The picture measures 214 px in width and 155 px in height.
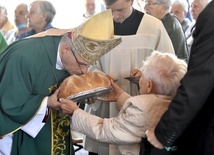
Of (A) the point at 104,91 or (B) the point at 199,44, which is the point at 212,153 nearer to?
(B) the point at 199,44

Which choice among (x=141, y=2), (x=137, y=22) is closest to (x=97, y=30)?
(x=137, y=22)

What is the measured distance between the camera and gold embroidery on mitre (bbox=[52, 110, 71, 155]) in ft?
7.38

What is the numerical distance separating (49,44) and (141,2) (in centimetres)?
214

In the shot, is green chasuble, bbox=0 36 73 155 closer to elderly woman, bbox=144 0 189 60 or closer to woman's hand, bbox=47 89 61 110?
woman's hand, bbox=47 89 61 110

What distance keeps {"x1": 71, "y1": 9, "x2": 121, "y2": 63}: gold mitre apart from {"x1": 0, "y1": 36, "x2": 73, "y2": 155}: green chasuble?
0.65ft

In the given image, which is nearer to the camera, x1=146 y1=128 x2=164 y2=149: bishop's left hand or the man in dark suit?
the man in dark suit

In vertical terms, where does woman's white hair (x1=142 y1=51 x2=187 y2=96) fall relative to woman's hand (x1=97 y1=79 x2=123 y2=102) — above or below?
above

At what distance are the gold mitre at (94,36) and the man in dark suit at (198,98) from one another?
0.63 m

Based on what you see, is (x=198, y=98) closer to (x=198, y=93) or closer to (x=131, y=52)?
(x=198, y=93)

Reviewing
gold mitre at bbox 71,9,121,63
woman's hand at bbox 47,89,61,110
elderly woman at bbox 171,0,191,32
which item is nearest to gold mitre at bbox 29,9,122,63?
gold mitre at bbox 71,9,121,63

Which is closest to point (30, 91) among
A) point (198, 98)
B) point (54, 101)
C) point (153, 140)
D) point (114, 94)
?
point (54, 101)

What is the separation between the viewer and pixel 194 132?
1.69m

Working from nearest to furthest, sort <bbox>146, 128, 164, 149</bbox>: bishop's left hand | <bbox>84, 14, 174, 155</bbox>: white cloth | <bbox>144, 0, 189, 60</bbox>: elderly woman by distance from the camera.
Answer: <bbox>146, 128, 164, 149</bbox>: bishop's left hand
<bbox>84, 14, 174, 155</bbox>: white cloth
<bbox>144, 0, 189, 60</bbox>: elderly woman

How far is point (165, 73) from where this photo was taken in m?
1.83
